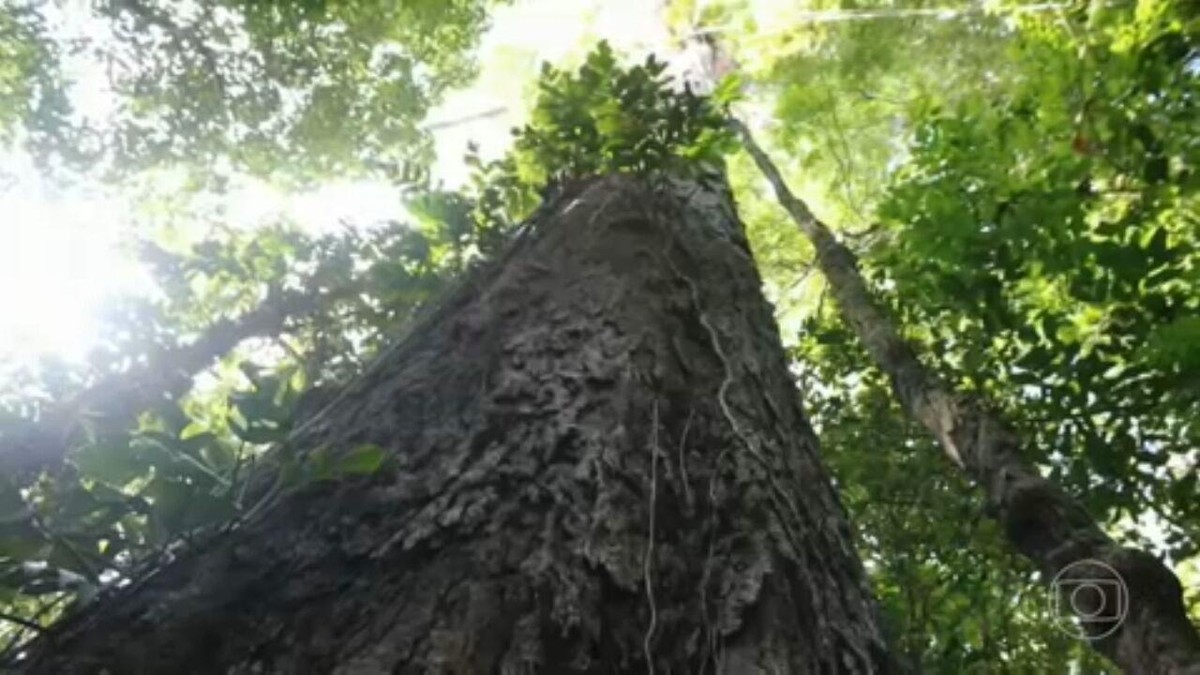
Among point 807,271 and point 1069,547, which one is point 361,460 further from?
point 807,271

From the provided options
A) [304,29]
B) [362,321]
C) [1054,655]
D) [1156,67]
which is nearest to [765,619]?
[1156,67]

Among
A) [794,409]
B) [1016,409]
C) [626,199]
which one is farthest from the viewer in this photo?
[1016,409]

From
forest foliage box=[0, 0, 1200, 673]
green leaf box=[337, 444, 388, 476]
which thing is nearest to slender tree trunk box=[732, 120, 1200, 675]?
forest foliage box=[0, 0, 1200, 673]

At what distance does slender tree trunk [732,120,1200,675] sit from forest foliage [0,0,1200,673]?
65 cm

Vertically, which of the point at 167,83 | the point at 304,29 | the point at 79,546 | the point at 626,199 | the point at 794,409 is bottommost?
the point at 79,546

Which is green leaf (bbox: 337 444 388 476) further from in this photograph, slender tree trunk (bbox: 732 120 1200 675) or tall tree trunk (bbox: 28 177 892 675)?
slender tree trunk (bbox: 732 120 1200 675)

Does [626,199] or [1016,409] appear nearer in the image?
[626,199]

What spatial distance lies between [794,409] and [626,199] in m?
0.89

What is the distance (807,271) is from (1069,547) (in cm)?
452

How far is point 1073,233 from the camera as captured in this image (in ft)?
12.2

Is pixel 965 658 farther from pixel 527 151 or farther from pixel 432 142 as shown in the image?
pixel 432 142

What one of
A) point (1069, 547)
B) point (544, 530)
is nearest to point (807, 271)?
point (1069, 547)

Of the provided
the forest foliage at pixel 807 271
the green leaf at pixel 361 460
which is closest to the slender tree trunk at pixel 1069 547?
the forest foliage at pixel 807 271

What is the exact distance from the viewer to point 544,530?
1.59 meters
